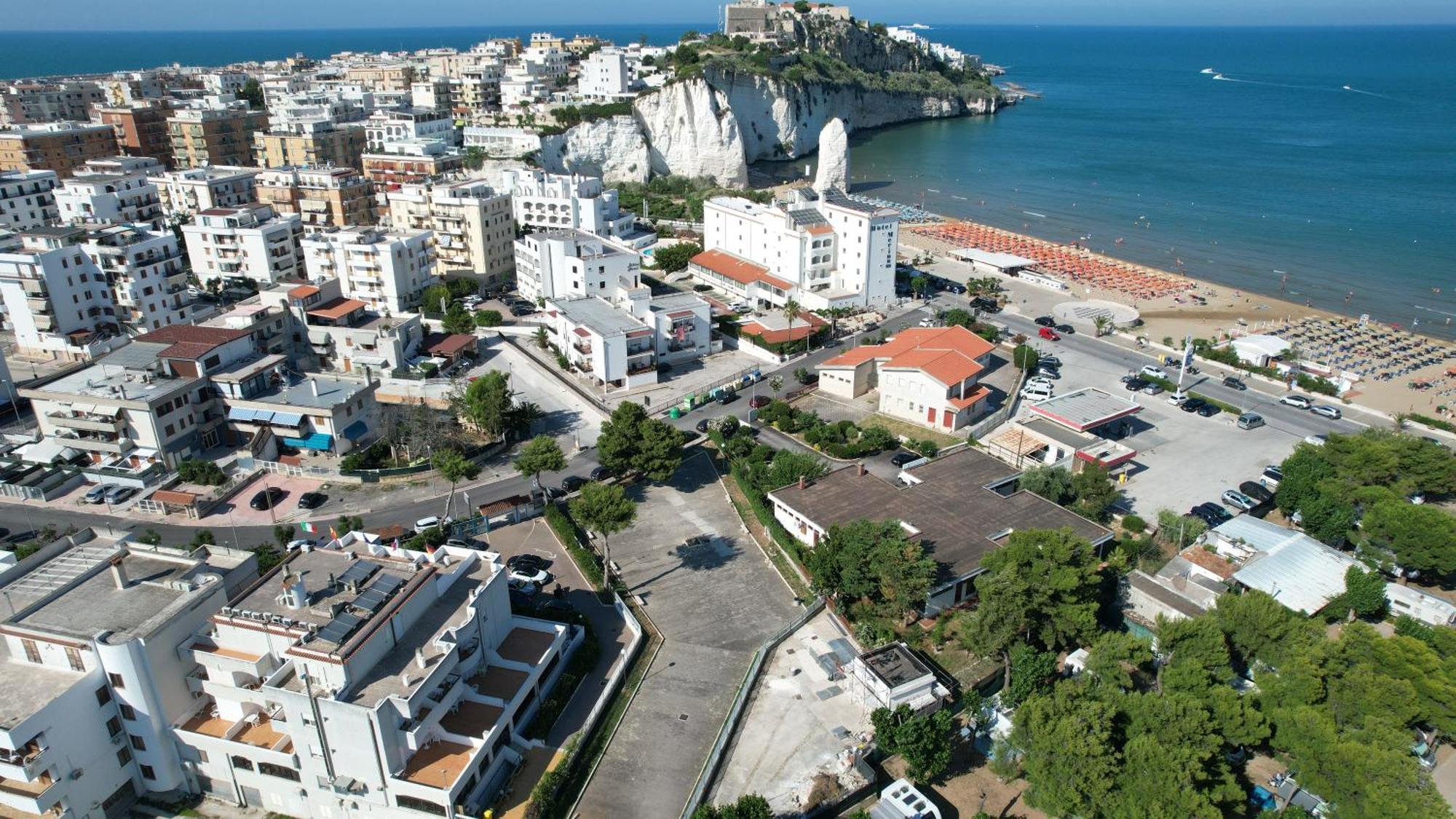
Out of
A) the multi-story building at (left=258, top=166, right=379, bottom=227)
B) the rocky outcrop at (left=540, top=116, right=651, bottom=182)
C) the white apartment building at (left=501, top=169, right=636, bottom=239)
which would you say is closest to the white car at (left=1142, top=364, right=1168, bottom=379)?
the white apartment building at (left=501, top=169, right=636, bottom=239)

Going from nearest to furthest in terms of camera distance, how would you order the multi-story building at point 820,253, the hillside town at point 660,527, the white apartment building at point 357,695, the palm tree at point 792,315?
the white apartment building at point 357,695
the hillside town at point 660,527
the palm tree at point 792,315
the multi-story building at point 820,253

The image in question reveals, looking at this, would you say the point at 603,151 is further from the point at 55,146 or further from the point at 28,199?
the point at 28,199

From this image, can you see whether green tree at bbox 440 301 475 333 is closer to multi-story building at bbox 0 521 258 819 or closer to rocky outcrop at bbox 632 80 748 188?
multi-story building at bbox 0 521 258 819

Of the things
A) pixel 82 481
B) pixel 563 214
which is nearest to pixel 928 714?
pixel 82 481

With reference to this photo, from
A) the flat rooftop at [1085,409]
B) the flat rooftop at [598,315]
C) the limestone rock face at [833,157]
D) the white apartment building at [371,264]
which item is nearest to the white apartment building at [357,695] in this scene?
the flat rooftop at [598,315]

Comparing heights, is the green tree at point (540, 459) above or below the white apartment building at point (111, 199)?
below

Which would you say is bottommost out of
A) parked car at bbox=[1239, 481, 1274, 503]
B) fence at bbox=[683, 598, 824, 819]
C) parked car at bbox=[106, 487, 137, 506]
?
parked car at bbox=[1239, 481, 1274, 503]

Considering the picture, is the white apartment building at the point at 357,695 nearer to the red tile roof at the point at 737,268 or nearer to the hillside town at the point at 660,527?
the hillside town at the point at 660,527
